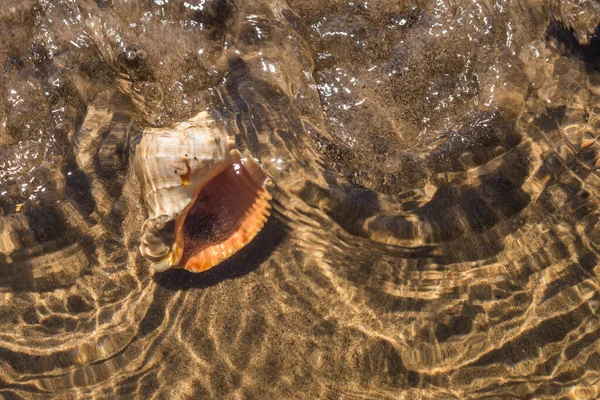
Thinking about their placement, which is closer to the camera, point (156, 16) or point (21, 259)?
point (21, 259)

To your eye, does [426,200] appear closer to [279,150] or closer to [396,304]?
[396,304]

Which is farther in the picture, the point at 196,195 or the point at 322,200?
the point at 322,200

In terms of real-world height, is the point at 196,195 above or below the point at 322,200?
above

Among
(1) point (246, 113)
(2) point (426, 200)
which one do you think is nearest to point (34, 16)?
(1) point (246, 113)
